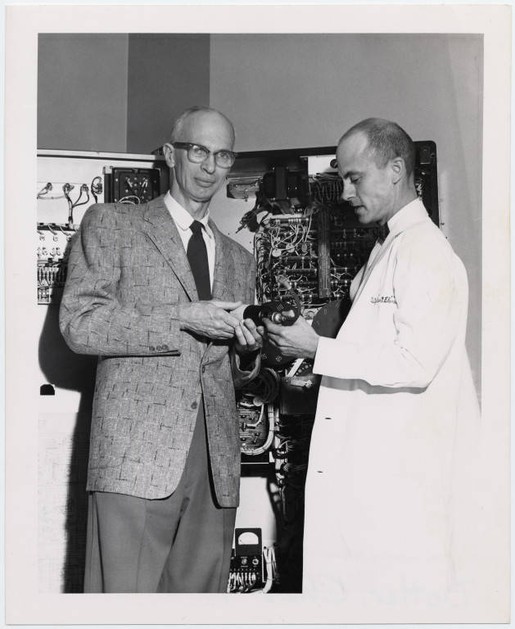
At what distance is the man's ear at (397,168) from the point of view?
9.39ft

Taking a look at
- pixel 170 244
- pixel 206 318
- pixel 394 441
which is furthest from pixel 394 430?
pixel 170 244

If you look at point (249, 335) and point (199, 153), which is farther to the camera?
point (199, 153)

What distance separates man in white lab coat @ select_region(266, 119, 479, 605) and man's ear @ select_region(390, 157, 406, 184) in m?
0.12

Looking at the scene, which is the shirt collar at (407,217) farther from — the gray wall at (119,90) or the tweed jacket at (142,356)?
the gray wall at (119,90)

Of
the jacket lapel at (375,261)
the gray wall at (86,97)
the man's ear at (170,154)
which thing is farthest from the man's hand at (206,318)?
the gray wall at (86,97)

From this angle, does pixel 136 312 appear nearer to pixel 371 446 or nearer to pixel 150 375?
pixel 150 375

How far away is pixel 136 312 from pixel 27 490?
71 centimetres

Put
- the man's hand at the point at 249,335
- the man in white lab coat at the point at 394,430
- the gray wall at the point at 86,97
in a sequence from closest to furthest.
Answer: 1. the man in white lab coat at the point at 394,430
2. the man's hand at the point at 249,335
3. the gray wall at the point at 86,97

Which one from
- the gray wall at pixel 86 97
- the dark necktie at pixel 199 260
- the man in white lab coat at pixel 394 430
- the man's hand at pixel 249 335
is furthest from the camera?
the gray wall at pixel 86 97

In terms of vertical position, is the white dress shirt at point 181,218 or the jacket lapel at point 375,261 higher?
the white dress shirt at point 181,218

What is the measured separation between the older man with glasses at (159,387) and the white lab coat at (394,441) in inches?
13.4

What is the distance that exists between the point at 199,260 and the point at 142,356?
1.41ft

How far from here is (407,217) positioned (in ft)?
9.22

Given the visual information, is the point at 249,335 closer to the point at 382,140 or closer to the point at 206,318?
the point at 206,318
